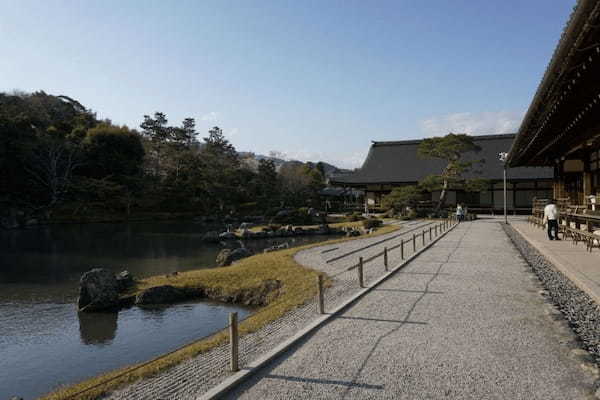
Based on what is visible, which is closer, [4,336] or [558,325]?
[558,325]

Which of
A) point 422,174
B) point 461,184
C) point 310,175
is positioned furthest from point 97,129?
point 461,184

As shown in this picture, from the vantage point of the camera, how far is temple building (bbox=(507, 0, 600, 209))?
15.9ft

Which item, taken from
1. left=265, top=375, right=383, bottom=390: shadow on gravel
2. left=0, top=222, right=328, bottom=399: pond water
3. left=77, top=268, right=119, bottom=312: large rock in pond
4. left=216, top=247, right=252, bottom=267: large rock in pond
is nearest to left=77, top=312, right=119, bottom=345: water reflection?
left=0, top=222, right=328, bottom=399: pond water

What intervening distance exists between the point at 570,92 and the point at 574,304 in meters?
3.57

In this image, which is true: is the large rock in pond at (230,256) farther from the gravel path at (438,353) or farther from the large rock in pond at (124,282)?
the gravel path at (438,353)

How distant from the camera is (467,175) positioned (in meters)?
34.5

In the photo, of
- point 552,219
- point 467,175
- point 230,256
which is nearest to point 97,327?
point 230,256

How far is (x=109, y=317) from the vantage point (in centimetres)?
923

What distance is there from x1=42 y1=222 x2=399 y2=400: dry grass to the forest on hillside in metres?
25.6

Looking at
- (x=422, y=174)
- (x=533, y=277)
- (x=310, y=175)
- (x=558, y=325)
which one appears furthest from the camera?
(x=310, y=175)

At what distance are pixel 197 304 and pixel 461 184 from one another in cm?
2556

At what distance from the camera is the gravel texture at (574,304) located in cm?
498

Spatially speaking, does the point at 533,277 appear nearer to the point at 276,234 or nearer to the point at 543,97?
the point at 543,97

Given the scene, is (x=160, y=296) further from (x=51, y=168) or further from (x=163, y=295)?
(x=51, y=168)
